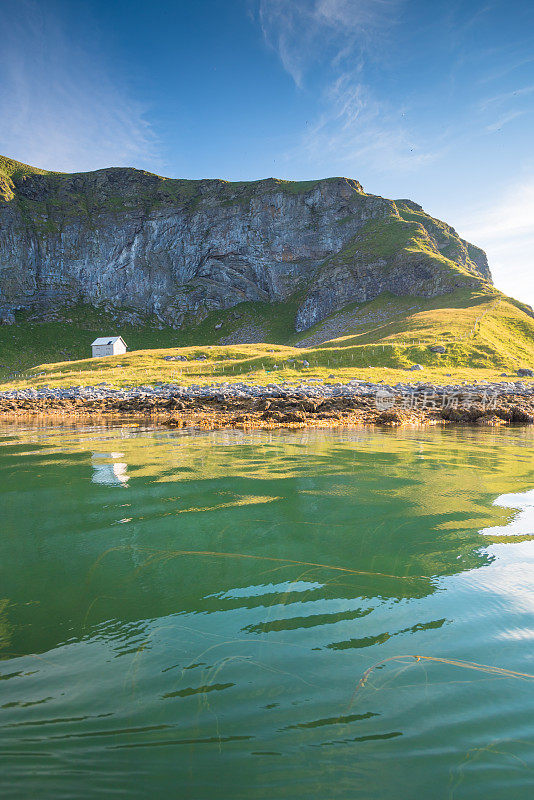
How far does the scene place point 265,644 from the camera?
146 inches

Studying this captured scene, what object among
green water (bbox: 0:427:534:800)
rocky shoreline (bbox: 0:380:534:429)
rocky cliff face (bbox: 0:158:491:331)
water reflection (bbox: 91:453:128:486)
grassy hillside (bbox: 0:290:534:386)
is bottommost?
→ green water (bbox: 0:427:534:800)

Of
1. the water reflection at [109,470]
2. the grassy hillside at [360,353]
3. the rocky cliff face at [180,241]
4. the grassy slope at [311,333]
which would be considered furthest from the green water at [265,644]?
the rocky cliff face at [180,241]

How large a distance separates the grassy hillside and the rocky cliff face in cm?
2764

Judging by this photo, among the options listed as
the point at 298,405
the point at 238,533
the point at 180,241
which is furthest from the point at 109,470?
the point at 180,241

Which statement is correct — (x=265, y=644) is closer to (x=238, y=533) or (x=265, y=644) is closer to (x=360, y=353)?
(x=238, y=533)

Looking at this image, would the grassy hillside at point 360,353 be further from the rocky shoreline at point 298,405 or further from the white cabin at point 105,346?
the white cabin at point 105,346

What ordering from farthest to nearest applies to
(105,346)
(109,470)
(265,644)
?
(105,346)
(109,470)
(265,644)

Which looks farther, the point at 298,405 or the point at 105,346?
the point at 105,346

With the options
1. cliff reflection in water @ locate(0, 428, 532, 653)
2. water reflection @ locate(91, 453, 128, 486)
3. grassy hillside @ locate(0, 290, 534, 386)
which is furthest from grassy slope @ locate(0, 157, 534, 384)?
cliff reflection in water @ locate(0, 428, 532, 653)

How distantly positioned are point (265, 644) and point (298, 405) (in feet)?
67.5

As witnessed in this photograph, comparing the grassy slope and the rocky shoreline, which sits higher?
the grassy slope

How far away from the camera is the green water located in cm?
245

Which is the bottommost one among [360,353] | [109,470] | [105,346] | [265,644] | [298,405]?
[265,644]

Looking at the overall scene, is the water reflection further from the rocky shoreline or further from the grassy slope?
the grassy slope
